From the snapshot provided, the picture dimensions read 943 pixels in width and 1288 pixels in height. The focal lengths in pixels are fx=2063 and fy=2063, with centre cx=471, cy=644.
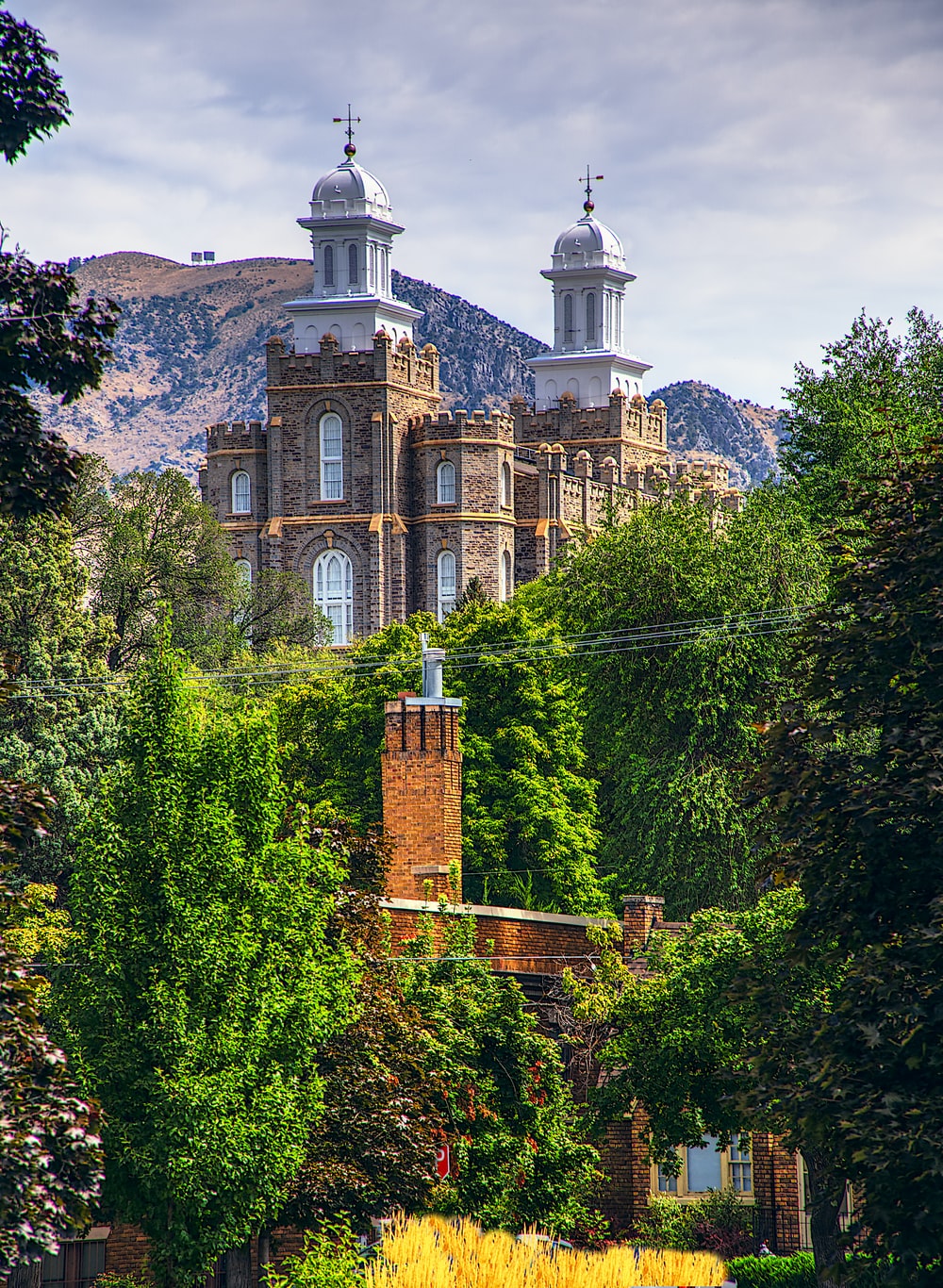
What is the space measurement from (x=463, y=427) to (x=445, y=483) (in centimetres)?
244

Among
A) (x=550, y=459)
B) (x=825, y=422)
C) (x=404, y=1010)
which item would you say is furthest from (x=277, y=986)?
(x=550, y=459)

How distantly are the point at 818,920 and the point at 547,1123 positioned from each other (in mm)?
8948

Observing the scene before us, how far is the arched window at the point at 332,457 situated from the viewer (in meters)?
87.1

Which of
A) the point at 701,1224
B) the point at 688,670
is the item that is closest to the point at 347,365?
the point at 688,670

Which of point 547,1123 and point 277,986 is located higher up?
point 277,986

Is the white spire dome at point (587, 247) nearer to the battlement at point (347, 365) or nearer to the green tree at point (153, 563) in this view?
the battlement at point (347, 365)

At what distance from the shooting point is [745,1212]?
99.6ft

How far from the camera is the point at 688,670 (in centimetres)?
4462

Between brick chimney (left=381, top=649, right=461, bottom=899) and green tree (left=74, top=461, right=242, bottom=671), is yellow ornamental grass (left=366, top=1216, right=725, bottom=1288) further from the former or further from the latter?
green tree (left=74, top=461, right=242, bottom=671)

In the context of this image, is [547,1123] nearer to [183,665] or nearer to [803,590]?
[183,665]

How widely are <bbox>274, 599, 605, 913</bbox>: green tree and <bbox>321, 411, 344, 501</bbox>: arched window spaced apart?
30106mm

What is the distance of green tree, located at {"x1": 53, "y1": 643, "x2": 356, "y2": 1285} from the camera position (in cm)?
2047

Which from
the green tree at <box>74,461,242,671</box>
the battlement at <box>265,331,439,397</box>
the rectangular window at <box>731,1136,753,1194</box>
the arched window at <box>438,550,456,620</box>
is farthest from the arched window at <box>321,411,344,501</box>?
the rectangular window at <box>731,1136,753,1194</box>

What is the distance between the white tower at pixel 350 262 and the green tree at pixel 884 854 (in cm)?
8769
